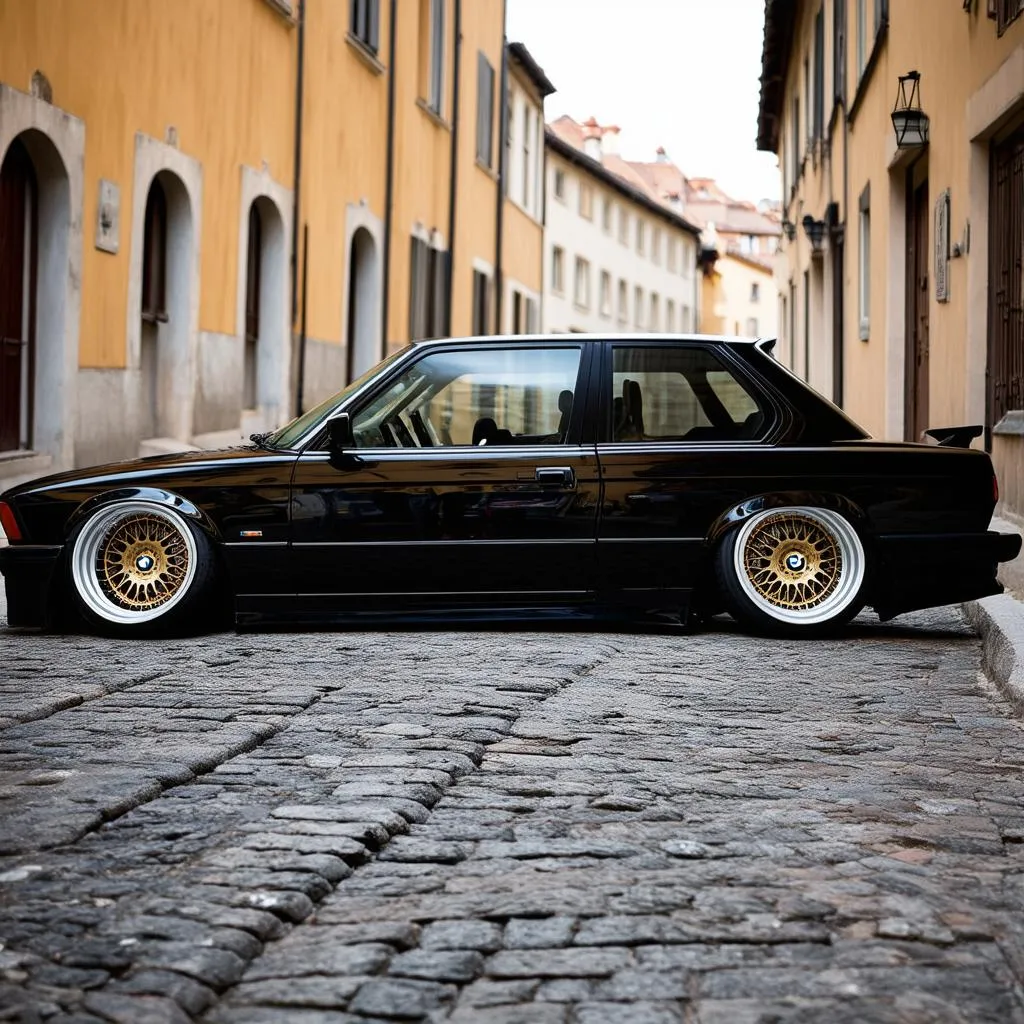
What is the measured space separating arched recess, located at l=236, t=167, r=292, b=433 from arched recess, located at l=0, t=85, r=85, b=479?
5217mm

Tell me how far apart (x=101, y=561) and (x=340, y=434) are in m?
1.16

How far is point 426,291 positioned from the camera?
25641 mm

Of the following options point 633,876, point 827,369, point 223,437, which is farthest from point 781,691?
point 827,369

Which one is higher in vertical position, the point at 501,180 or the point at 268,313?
the point at 501,180

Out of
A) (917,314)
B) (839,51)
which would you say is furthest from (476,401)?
(839,51)

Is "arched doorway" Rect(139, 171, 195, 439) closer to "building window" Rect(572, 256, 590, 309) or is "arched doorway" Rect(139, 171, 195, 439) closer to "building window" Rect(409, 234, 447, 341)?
"building window" Rect(409, 234, 447, 341)

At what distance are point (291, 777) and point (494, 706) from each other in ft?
4.08

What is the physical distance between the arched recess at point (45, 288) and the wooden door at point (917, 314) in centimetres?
726

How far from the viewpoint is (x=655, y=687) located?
6320 mm

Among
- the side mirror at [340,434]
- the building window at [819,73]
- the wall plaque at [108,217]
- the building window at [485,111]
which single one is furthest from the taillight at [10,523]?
the building window at [485,111]

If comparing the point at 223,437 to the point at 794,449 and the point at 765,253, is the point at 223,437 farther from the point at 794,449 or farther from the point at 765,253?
the point at 765,253

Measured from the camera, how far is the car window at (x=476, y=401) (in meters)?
7.87

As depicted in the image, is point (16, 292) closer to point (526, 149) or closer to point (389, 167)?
point (389, 167)

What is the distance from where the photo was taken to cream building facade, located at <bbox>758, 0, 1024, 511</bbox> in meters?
11.6
